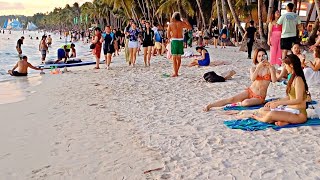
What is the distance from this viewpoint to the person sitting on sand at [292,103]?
4785 mm

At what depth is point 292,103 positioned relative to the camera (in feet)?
15.7

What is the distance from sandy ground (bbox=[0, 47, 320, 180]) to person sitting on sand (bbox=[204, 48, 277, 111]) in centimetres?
42

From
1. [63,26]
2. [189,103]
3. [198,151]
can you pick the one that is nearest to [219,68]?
[189,103]

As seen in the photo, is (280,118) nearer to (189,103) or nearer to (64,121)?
(189,103)

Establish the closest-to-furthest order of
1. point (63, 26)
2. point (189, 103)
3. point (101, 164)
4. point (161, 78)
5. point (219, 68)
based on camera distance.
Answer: point (101, 164) → point (189, 103) → point (161, 78) → point (219, 68) → point (63, 26)

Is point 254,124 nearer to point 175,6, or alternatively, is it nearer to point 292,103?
point 292,103

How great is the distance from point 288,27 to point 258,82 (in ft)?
12.9

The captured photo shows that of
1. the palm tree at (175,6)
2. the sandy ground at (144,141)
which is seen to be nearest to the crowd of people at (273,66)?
the sandy ground at (144,141)

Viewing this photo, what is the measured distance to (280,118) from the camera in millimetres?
4930

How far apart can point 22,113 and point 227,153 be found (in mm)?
4118

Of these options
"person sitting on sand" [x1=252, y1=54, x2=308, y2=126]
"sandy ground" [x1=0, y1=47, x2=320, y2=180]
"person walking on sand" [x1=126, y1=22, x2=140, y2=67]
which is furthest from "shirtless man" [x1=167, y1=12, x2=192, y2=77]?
"person sitting on sand" [x1=252, y1=54, x2=308, y2=126]

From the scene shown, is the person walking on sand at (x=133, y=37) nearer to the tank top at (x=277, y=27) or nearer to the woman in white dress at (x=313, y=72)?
the tank top at (x=277, y=27)

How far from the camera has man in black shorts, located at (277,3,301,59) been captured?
30.2 feet

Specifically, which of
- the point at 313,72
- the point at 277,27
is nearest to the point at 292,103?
the point at 313,72
